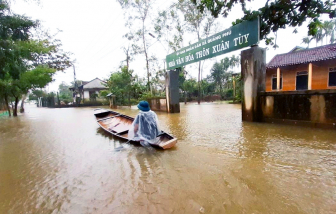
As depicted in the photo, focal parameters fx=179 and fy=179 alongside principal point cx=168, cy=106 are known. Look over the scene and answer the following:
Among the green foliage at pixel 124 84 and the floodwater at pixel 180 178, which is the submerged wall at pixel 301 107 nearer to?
the floodwater at pixel 180 178

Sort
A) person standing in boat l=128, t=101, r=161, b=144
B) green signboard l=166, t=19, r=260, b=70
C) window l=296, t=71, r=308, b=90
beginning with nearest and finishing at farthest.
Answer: person standing in boat l=128, t=101, r=161, b=144 → green signboard l=166, t=19, r=260, b=70 → window l=296, t=71, r=308, b=90

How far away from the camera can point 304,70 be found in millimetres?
13891

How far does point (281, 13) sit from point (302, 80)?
1047 cm

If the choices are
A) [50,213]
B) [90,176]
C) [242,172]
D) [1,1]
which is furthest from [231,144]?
[1,1]

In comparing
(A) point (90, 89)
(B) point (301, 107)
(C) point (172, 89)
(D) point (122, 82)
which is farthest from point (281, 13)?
(A) point (90, 89)

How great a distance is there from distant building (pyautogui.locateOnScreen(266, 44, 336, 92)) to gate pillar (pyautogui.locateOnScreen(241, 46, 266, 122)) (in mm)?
8433

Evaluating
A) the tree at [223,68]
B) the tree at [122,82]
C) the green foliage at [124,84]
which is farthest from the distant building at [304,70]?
the tree at [223,68]

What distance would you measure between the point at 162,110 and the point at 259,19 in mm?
9306

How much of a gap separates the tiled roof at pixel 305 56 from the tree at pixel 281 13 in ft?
28.0

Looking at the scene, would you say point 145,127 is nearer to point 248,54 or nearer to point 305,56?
point 248,54

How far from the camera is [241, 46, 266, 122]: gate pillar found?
281 inches

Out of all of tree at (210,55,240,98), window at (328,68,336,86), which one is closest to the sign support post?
window at (328,68,336,86)

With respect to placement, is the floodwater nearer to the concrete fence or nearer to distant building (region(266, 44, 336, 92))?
the concrete fence

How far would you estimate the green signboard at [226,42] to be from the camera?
6835 millimetres
